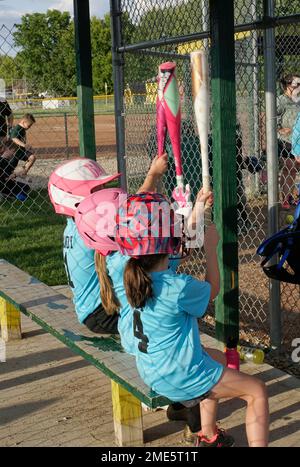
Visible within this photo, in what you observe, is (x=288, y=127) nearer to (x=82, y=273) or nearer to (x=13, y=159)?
(x=13, y=159)

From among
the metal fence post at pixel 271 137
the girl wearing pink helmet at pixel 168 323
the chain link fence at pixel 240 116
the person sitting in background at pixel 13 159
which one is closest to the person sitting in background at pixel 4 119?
the person sitting in background at pixel 13 159

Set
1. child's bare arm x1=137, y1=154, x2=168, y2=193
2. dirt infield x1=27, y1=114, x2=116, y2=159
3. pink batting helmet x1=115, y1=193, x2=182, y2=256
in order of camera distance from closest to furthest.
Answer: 1. pink batting helmet x1=115, y1=193, x2=182, y2=256
2. child's bare arm x1=137, y1=154, x2=168, y2=193
3. dirt infield x1=27, y1=114, x2=116, y2=159

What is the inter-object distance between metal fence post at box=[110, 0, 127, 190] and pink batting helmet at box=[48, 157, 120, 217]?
187 centimetres

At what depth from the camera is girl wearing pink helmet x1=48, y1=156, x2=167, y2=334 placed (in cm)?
332

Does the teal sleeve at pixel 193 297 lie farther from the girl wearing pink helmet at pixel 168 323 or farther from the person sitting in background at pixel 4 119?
the person sitting in background at pixel 4 119

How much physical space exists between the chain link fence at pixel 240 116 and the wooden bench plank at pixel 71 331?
143cm

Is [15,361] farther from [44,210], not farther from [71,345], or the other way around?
[44,210]

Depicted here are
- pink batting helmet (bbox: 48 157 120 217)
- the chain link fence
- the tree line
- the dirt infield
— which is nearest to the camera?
pink batting helmet (bbox: 48 157 120 217)

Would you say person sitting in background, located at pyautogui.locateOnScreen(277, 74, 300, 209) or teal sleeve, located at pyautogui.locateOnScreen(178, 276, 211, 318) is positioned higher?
person sitting in background, located at pyautogui.locateOnScreen(277, 74, 300, 209)

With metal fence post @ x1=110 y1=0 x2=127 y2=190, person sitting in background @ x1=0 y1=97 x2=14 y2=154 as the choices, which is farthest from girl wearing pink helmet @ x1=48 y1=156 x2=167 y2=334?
person sitting in background @ x1=0 y1=97 x2=14 y2=154

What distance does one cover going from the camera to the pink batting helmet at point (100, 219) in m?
2.91

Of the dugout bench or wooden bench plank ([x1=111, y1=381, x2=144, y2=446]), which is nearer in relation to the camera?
the dugout bench

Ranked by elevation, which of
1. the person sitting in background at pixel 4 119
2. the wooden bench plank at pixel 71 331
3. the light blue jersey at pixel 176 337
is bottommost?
the wooden bench plank at pixel 71 331

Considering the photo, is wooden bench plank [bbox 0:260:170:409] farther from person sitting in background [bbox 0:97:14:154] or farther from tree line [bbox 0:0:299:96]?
person sitting in background [bbox 0:97:14:154]
